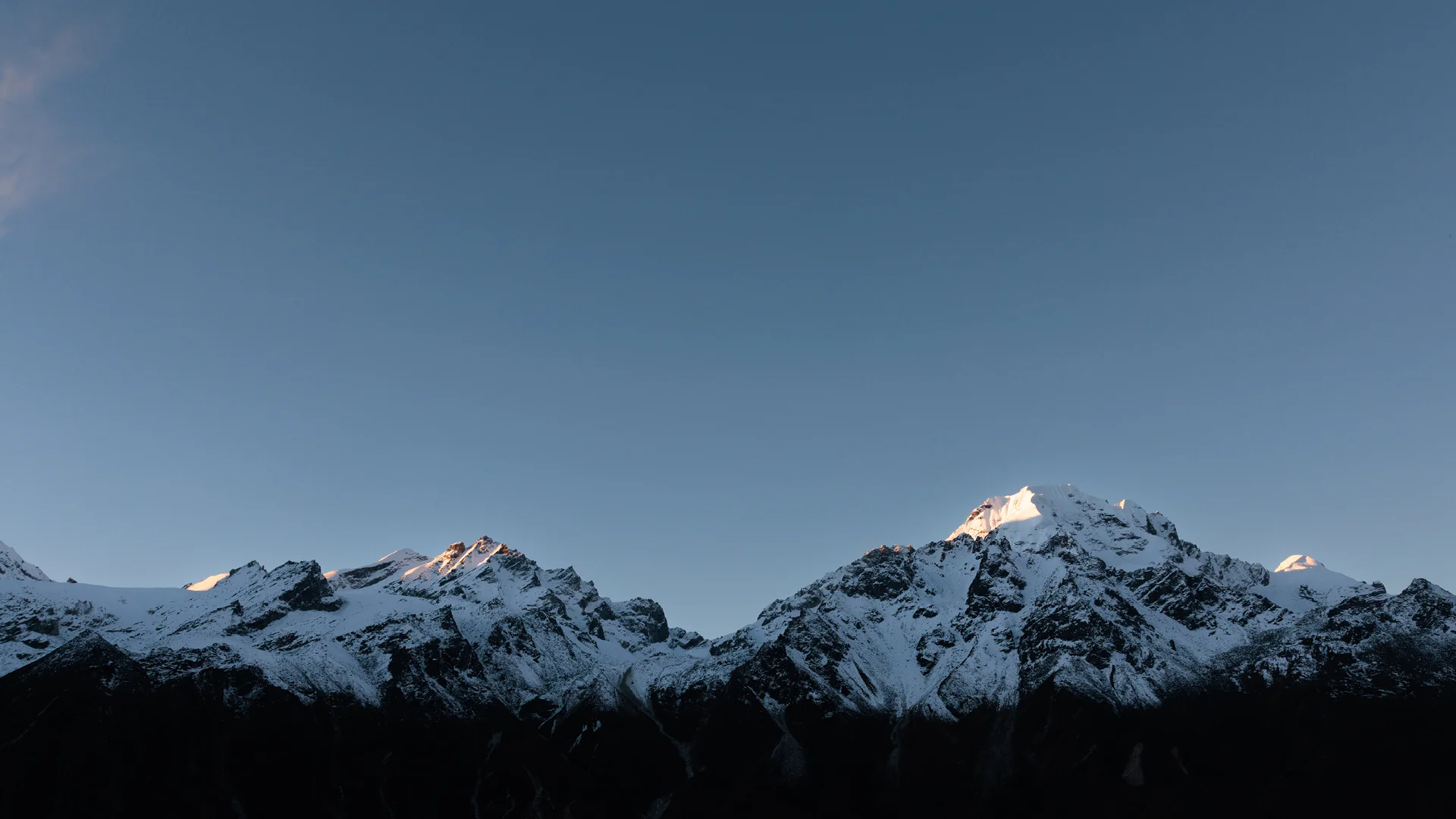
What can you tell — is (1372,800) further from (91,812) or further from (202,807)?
(91,812)

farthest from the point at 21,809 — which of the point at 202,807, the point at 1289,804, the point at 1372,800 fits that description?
the point at 1372,800

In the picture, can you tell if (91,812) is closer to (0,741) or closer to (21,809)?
(21,809)

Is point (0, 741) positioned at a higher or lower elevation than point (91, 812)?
higher

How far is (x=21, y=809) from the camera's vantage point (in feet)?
600

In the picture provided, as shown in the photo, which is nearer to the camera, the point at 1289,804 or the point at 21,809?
the point at 21,809

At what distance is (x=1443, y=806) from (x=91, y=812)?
275886 millimetres

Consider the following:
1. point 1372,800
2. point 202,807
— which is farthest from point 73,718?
point 1372,800

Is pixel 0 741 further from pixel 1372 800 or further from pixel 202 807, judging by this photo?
pixel 1372 800

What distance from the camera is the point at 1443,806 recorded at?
621 ft

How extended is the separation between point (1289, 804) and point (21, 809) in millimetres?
261330

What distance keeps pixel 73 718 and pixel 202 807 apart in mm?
33633

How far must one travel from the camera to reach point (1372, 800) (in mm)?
195625

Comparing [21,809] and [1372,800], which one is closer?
[21,809]

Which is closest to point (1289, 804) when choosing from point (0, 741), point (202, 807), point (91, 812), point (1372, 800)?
point (1372, 800)
